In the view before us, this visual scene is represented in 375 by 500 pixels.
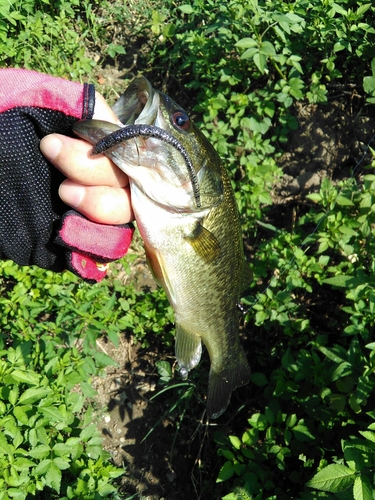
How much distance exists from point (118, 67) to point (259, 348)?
2888 mm

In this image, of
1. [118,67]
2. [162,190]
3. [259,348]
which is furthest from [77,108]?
[118,67]

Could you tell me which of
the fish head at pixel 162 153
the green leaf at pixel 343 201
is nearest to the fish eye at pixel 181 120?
the fish head at pixel 162 153

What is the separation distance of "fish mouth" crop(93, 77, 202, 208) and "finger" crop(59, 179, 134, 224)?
0.24 m

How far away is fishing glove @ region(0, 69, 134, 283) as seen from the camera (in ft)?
6.08

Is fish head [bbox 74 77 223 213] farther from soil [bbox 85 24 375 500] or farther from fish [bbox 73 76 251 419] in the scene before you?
soil [bbox 85 24 375 500]

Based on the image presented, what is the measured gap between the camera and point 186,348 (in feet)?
8.15

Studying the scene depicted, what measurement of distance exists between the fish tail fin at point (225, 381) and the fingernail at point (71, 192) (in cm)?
127

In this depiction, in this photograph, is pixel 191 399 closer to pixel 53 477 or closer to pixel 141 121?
pixel 53 477

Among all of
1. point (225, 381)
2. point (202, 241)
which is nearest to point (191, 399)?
point (225, 381)

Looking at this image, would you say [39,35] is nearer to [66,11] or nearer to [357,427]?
[66,11]

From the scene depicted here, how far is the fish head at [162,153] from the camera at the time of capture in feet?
5.85

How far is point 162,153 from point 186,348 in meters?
1.03

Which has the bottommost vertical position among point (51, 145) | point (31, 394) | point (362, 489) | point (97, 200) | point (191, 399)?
point (191, 399)

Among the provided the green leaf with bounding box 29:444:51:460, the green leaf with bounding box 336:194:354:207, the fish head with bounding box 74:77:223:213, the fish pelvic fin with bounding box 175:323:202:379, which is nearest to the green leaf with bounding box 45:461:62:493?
the green leaf with bounding box 29:444:51:460
